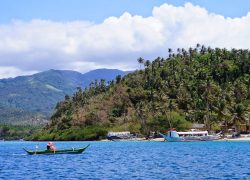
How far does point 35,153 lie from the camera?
115688 millimetres

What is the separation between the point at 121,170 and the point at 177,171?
8.68 meters

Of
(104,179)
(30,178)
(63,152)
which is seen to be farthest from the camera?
(63,152)

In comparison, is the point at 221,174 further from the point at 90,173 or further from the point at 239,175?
the point at 90,173

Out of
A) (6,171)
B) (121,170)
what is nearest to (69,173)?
(121,170)

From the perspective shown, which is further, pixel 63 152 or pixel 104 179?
pixel 63 152

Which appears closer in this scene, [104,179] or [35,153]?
[104,179]

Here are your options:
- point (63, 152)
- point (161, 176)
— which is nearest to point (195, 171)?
point (161, 176)

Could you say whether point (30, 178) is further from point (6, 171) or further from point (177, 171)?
point (177, 171)

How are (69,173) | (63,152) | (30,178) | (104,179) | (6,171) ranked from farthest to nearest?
1. (63,152)
2. (6,171)
3. (69,173)
4. (30,178)
5. (104,179)

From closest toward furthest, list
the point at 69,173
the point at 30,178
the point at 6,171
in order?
the point at 30,178 → the point at 69,173 → the point at 6,171

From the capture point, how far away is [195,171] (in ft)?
212

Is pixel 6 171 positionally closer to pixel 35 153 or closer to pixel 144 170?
pixel 144 170

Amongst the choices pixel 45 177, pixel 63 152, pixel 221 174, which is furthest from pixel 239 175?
pixel 63 152

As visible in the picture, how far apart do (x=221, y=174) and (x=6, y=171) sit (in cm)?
3470
